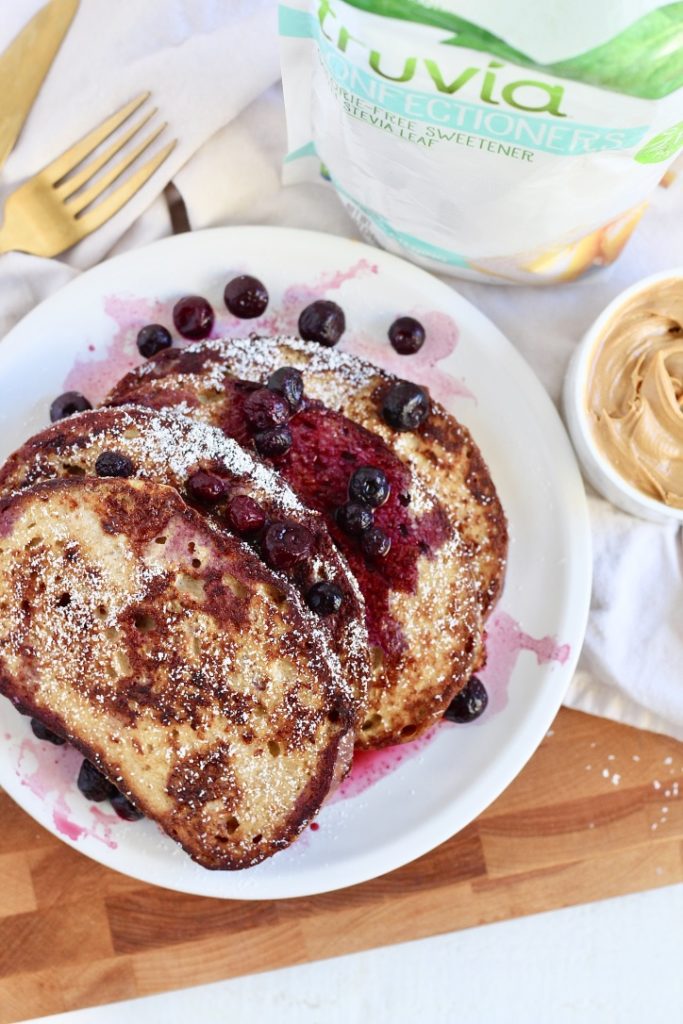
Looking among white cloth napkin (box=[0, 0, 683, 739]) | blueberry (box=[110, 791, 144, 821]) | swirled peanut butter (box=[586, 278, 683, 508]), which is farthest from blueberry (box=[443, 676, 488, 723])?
blueberry (box=[110, 791, 144, 821])

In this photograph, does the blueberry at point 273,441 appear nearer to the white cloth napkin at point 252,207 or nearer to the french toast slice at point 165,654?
the french toast slice at point 165,654

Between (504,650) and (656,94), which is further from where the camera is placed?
(504,650)

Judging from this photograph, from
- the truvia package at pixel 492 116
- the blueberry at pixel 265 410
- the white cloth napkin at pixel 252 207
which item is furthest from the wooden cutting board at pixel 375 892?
the truvia package at pixel 492 116

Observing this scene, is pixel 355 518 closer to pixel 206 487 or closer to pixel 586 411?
pixel 206 487

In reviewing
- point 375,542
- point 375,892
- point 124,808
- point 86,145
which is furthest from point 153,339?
point 375,892

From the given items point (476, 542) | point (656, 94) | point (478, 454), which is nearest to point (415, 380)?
point (478, 454)

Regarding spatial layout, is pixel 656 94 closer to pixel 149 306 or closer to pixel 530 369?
pixel 530 369

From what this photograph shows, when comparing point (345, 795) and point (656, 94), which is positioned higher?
point (656, 94)
